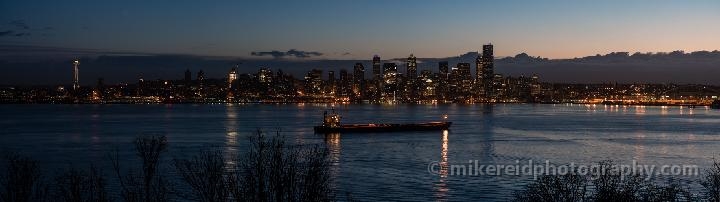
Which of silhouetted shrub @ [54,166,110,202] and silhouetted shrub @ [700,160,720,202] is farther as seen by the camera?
silhouetted shrub @ [700,160,720,202]

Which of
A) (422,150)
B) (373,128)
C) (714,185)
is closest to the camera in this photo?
(714,185)

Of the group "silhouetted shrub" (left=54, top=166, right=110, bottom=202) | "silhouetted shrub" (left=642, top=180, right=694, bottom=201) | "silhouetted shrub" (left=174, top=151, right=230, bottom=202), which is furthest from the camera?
"silhouetted shrub" (left=54, top=166, right=110, bottom=202)

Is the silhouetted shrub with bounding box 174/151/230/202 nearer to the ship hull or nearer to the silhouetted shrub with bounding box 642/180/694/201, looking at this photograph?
the silhouetted shrub with bounding box 642/180/694/201

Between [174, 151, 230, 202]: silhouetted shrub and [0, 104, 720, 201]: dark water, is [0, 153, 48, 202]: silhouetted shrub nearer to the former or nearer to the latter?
[174, 151, 230, 202]: silhouetted shrub

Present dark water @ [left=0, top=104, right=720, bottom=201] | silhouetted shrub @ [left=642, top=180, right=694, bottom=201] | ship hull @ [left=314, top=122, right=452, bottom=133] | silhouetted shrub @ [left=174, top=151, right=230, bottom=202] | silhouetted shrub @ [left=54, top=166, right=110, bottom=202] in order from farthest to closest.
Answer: ship hull @ [left=314, top=122, right=452, bottom=133] < dark water @ [left=0, top=104, right=720, bottom=201] < silhouetted shrub @ [left=54, top=166, right=110, bottom=202] < silhouetted shrub @ [left=642, top=180, right=694, bottom=201] < silhouetted shrub @ [left=174, top=151, right=230, bottom=202]

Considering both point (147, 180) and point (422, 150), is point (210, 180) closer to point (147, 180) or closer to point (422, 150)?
point (147, 180)

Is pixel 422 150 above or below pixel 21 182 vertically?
below

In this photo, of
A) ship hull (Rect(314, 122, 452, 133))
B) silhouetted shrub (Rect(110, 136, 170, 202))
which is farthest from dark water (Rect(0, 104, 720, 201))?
silhouetted shrub (Rect(110, 136, 170, 202))

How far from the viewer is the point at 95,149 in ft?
189

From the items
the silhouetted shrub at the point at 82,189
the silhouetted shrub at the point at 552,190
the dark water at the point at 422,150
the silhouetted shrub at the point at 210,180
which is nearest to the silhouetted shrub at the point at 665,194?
the silhouetted shrub at the point at 552,190

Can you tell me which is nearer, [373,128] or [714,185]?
[714,185]

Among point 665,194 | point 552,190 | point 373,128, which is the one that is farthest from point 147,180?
point 373,128

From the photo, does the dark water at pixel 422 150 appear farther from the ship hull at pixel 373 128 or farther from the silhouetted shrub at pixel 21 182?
the silhouetted shrub at pixel 21 182

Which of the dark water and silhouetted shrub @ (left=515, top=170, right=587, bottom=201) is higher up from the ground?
silhouetted shrub @ (left=515, top=170, right=587, bottom=201)
